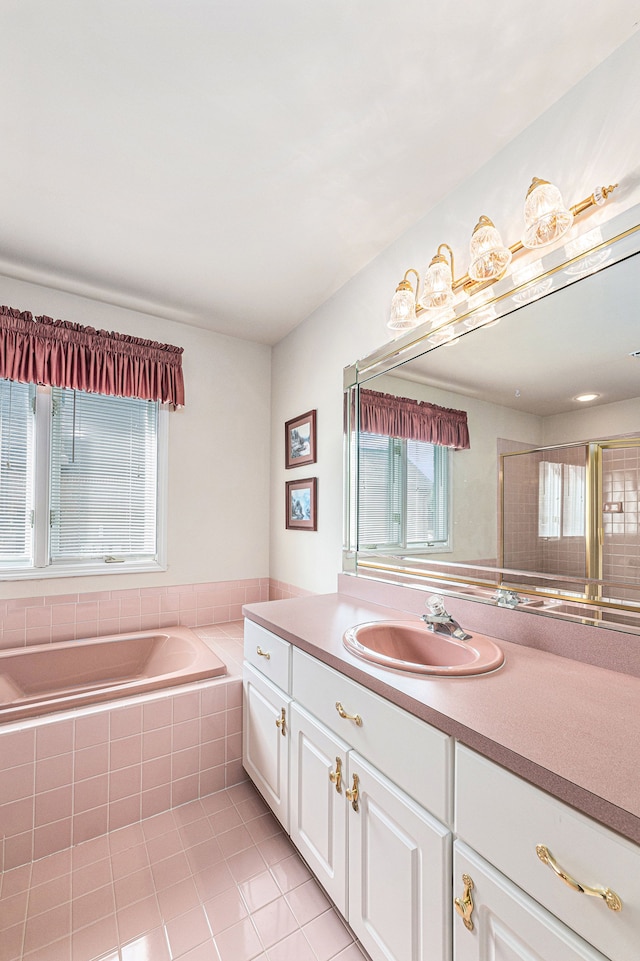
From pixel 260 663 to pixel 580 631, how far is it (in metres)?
1.15

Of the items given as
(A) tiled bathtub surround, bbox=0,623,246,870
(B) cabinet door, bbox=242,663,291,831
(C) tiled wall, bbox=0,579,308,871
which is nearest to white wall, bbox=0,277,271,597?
(C) tiled wall, bbox=0,579,308,871

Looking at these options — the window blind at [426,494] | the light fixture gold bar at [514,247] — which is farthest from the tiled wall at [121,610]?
the light fixture gold bar at [514,247]

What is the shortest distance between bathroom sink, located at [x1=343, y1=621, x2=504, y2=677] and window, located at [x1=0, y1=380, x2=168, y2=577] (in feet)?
5.65

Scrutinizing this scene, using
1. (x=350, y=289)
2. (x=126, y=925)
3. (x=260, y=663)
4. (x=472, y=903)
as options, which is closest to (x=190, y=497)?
(x=260, y=663)

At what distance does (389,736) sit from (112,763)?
128 centimetres

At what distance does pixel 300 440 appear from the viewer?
2.70m

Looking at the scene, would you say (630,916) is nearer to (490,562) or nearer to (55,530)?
(490,562)

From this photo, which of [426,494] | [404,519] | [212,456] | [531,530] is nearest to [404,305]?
[426,494]

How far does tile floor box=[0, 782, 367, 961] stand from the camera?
1.21 m

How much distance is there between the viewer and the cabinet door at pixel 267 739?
4.98 ft

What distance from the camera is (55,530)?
239 centimetres

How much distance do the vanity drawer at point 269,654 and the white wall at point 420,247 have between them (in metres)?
0.67

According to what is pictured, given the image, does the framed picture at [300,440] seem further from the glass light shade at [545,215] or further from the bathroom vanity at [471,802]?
the glass light shade at [545,215]

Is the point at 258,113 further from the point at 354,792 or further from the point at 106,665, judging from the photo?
the point at 106,665
